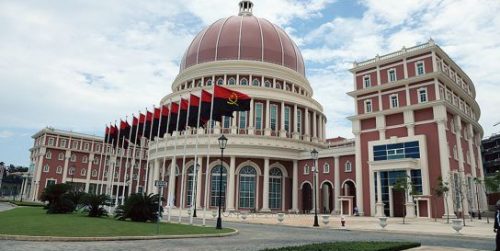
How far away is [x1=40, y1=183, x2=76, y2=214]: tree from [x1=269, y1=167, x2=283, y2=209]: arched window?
2797 centimetres

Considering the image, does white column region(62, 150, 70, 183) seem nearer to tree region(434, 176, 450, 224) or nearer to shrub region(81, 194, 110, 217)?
shrub region(81, 194, 110, 217)

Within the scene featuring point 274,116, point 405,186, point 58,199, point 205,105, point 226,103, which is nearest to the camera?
point 226,103

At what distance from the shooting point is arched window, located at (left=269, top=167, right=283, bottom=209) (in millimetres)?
53531

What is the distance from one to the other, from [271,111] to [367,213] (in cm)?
2205

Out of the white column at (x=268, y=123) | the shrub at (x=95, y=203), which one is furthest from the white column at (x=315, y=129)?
the shrub at (x=95, y=203)

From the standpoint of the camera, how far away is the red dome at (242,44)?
6062 centimetres

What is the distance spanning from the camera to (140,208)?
2364 centimetres

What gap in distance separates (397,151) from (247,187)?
21.3 metres

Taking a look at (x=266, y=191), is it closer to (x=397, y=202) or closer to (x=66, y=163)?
(x=397, y=202)

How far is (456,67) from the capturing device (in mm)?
45906

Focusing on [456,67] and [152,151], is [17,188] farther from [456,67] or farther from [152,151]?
[456,67]

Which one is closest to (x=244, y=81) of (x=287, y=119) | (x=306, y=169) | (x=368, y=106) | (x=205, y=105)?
(x=287, y=119)

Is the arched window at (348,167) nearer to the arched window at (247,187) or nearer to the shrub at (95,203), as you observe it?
the arched window at (247,187)

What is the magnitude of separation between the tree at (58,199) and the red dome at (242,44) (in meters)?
33.8
